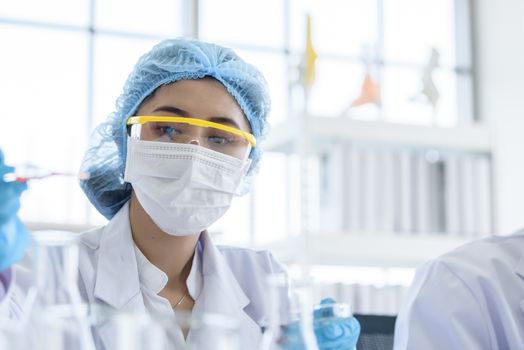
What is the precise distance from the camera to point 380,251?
3.28 metres

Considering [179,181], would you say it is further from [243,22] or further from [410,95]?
[410,95]

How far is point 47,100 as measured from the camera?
355cm

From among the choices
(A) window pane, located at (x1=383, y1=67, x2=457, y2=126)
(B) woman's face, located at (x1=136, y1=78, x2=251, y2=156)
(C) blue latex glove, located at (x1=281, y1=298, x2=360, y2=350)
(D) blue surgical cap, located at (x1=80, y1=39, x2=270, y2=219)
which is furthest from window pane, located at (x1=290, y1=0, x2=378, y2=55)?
(C) blue latex glove, located at (x1=281, y1=298, x2=360, y2=350)

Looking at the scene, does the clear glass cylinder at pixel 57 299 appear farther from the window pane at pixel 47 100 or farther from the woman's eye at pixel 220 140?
the window pane at pixel 47 100

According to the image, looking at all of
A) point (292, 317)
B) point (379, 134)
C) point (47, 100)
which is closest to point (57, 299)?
point (292, 317)

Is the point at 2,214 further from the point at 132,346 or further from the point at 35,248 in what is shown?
the point at 132,346

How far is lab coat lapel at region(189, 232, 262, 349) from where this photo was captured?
1503 millimetres

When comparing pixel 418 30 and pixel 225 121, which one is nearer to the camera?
pixel 225 121

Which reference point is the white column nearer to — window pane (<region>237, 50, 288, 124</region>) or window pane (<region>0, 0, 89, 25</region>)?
window pane (<region>237, 50, 288, 124</region>)

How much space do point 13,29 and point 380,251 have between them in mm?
1726

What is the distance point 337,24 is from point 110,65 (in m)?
1.15

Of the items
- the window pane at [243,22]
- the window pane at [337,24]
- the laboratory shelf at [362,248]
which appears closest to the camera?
the laboratory shelf at [362,248]

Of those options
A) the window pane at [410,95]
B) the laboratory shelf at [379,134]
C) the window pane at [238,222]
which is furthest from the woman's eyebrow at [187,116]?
the window pane at [410,95]

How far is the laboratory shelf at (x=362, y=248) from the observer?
10.3 ft
